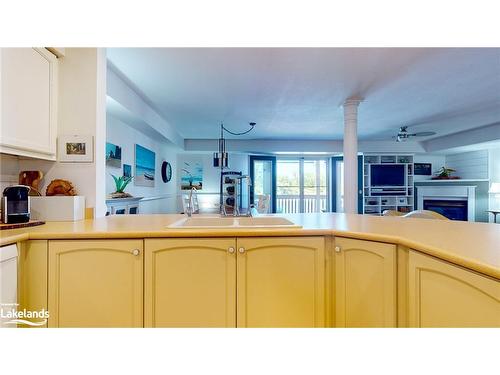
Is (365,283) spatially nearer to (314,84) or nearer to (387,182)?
(314,84)

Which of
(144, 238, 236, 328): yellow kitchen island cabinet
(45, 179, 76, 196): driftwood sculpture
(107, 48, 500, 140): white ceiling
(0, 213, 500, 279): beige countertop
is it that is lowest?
(144, 238, 236, 328): yellow kitchen island cabinet

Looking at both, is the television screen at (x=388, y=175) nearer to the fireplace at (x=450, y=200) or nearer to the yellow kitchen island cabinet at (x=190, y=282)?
the fireplace at (x=450, y=200)

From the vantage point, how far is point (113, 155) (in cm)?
330

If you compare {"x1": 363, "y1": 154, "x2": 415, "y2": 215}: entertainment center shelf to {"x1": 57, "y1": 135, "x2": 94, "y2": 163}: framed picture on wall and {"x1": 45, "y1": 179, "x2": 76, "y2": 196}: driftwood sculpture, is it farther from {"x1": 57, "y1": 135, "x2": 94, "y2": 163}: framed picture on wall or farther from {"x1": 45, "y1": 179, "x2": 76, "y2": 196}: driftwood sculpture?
{"x1": 45, "y1": 179, "x2": 76, "y2": 196}: driftwood sculpture

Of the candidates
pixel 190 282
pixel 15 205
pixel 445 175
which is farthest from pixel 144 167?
pixel 445 175

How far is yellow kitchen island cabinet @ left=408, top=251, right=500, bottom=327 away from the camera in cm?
80

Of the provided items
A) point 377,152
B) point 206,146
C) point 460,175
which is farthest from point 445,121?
point 206,146

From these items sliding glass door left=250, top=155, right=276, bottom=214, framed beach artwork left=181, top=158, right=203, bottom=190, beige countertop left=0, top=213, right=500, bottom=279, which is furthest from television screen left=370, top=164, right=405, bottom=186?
beige countertop left=0, top=213, right=500, bottom=279

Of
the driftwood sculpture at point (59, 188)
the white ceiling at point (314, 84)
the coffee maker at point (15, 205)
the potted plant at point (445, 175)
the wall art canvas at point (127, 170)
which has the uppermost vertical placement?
A: the white ceiling at point (314, 84)

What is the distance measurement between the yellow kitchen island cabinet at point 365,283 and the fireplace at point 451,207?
6.87 meters

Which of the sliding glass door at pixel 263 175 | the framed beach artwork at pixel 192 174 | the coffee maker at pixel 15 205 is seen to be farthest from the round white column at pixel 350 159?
the framed beach artwork at pixel 192 174

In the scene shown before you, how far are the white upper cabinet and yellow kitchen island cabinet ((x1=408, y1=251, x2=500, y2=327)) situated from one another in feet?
6.80

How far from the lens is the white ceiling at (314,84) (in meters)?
2.31
